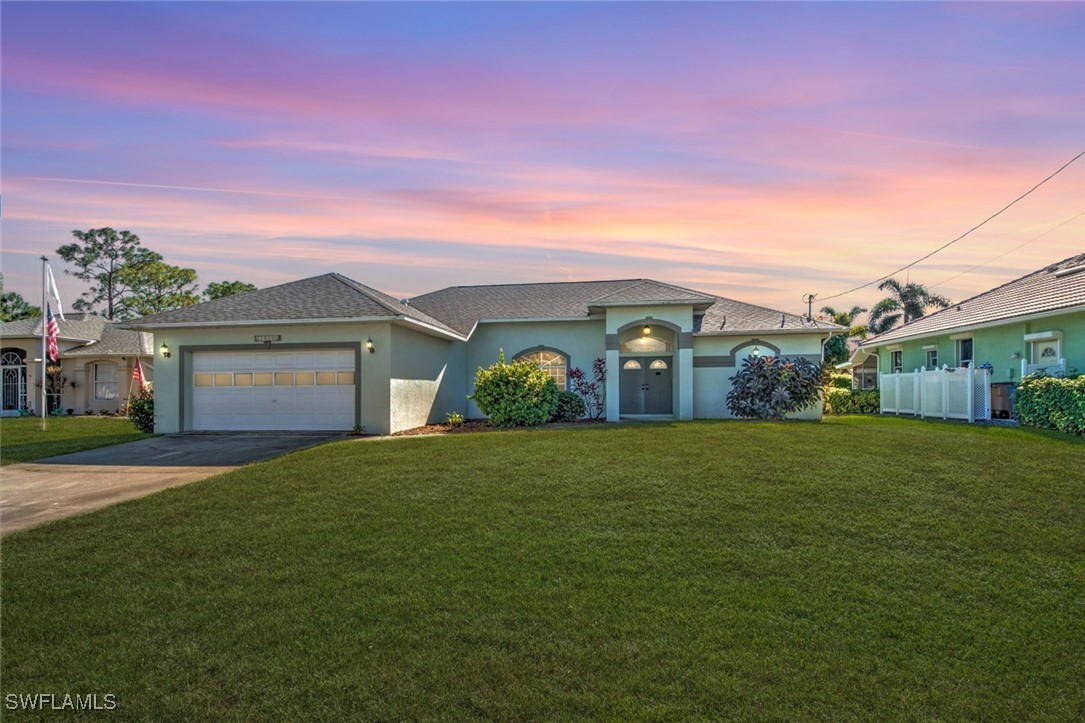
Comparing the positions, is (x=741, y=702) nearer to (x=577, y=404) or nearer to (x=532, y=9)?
(x=532, y=9)

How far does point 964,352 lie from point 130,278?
4911cm

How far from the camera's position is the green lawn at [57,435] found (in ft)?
48.6

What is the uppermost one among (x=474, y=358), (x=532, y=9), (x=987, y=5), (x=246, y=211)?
(x=987, y=5)

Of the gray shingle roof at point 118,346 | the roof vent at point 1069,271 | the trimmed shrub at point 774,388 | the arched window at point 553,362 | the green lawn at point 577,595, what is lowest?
the green lawn at point 577,595

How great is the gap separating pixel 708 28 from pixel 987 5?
5.20m

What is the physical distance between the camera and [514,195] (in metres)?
14.1

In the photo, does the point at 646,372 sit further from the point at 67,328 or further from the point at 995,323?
the point at 67,328

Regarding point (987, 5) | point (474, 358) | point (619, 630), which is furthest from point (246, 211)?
point (987, 5)

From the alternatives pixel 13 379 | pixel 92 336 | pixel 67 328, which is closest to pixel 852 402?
pixel 92 336

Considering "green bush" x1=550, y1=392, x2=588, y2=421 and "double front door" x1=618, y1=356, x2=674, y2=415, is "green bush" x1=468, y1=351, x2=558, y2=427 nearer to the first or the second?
"green bush" x1=550, y1=392, x2=588, y2=421

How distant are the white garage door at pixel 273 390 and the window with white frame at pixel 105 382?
1456 centimetres

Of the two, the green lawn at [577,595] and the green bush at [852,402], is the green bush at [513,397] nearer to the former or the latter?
the green lawn at [577,595]

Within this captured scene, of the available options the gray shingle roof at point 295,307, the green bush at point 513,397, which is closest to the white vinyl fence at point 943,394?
the green bush at point 513,397

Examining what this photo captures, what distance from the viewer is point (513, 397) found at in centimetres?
1664
